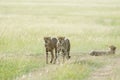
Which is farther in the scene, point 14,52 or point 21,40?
point 21,40

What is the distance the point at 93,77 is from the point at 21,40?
326 inches

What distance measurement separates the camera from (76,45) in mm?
19391

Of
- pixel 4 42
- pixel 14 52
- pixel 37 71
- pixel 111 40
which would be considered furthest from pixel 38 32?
pixel 37 71

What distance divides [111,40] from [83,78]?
10576 mm

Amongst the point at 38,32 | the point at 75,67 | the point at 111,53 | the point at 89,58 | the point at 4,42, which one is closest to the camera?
the point at 75,67

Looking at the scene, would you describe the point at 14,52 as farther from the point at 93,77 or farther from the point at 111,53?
the point at 93,77

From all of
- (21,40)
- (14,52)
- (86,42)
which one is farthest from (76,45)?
(14,52)

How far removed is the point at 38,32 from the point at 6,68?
13054 mm

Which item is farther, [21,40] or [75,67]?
[21,40]

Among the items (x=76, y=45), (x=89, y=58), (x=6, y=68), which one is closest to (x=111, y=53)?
(x=89, y=58)

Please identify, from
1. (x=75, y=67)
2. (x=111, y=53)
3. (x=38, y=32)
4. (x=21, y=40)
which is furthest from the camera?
(x=38, y=32)

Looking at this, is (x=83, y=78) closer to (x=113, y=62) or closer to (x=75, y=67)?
(x=75, y=67)

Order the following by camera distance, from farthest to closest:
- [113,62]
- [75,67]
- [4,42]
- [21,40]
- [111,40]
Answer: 1. [111,40]
2. [21,40]
3. [4,42]
4. [113,62]
5. [75,67]

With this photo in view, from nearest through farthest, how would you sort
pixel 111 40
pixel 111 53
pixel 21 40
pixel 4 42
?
pixel 111 53 → pixel 4 42 → pixel 21 40 → pixel 111 40
